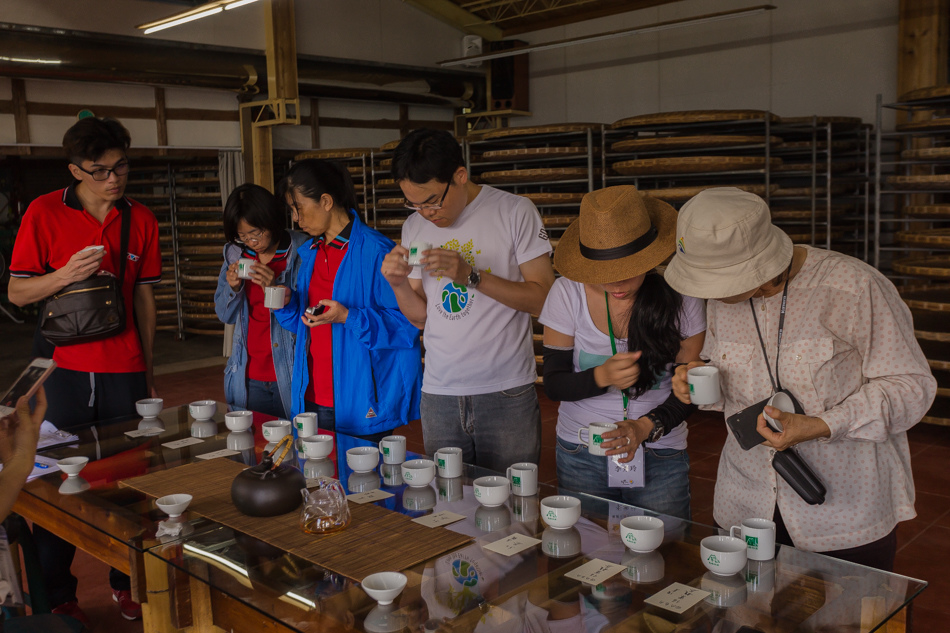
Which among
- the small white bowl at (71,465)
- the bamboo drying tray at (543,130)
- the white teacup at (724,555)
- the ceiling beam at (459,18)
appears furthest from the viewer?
the ceiling beam at (459,18)

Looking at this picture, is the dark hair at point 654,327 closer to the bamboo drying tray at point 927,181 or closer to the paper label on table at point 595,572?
the paper label on table at point 595,572

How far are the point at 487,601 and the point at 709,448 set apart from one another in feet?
15.2

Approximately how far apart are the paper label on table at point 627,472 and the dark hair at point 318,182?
1509 millimetres

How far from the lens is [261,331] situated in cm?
356

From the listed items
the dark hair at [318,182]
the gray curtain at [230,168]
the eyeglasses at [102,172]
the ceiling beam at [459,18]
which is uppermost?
the ceiling beam at [459,18]

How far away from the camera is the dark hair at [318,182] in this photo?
322 cm

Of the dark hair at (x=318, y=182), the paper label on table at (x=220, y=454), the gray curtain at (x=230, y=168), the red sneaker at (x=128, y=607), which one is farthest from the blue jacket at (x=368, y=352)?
the gray curtain at (x=230, y=168)

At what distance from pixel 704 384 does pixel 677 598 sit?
56cm

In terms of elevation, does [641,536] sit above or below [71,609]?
above

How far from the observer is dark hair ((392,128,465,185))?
2.70 metres

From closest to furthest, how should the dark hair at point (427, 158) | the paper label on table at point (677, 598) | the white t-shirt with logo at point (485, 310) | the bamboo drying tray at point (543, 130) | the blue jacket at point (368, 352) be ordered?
the paper label on table at point (677, 598) < the dark hair at point (427, 158) < the white t-shirt with logo at point (485, 310) < the blue jacket at point (368, 352) < the bamboo drying tray at point (543, 130)

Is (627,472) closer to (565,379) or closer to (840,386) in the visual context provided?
(565,379)

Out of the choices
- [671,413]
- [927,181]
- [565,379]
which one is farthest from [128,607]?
[927,181]

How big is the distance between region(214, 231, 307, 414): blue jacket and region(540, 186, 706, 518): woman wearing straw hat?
132 cm
